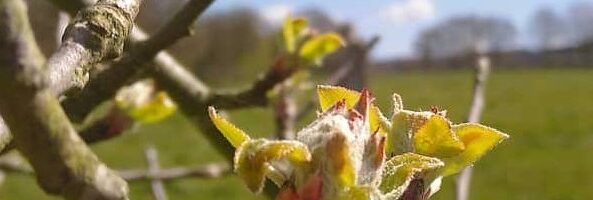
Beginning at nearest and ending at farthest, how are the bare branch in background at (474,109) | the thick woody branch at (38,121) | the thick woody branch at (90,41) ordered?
the thick woody branch at (38,121), the thick woody branch at (90,41), the bare branch in background at (474,109)

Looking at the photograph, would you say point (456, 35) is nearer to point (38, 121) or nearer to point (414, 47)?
point (414, 47)

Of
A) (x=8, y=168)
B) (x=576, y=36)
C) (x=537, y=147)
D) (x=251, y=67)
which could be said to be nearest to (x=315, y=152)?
(x=8, y=168)

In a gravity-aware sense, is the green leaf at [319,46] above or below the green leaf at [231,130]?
above

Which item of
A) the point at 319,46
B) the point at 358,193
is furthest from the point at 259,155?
the point at 319,46

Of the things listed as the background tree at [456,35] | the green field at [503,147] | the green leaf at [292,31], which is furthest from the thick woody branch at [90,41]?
the background tree at [456,35]

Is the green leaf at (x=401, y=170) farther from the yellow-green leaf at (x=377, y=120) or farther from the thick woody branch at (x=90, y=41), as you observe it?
the thick woody branch at (x=90, y=41)
